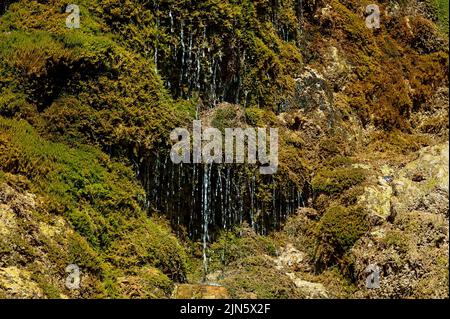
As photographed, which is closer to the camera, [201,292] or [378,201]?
[201,292]

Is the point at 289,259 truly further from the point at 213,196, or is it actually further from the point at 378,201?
the point at 378,201

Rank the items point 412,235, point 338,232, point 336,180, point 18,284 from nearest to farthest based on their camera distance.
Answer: point 18,284, point 412,235, point 338,232, point 336,180

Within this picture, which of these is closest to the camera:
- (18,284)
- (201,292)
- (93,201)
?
(18,284)

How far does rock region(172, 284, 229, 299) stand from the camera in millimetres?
12219

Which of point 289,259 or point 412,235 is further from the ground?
point 412,235

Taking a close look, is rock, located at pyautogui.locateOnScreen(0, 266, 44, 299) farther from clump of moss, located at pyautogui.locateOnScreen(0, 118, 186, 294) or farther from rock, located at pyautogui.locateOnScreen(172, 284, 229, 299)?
rock, located at pyautogui.locateOnScreen(172, 284, 229, 299)

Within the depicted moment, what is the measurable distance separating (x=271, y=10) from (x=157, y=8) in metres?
3.70

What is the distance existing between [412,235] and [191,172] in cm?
502

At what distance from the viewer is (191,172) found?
16.4m

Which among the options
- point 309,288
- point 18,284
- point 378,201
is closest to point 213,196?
point 309,288

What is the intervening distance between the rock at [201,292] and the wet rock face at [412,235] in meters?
3.88

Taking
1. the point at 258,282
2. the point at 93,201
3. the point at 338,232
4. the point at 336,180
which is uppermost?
the point at 336,180

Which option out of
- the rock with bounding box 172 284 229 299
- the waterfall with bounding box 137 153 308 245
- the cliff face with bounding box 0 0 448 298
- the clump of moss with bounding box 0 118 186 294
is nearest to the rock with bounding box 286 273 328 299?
the cliff face with bounding box 0 0 448 298
